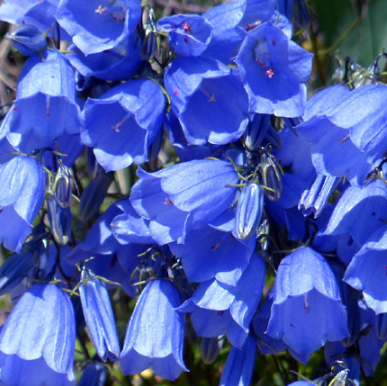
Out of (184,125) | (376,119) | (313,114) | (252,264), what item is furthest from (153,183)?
(376,119)

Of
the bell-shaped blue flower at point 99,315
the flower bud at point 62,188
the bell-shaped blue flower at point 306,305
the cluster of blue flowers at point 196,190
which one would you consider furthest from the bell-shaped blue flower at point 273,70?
the bell-shaped blue flower at point 99,315

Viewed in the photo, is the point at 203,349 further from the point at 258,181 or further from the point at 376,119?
the point at 376,119

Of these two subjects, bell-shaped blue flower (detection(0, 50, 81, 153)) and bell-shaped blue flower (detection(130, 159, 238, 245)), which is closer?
bell-shaped blue flower (detection(130, 159, 238, 245))

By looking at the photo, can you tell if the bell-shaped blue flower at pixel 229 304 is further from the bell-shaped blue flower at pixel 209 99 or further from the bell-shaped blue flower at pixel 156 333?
the bell-shaped blue flower at pixel 209 99

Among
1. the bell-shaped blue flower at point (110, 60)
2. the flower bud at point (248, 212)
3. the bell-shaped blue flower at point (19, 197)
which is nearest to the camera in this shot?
the flower bud at point (248, 212)

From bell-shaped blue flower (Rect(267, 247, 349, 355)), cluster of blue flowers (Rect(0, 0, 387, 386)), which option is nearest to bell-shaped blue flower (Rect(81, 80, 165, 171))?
cluster of blue flowers (Rect(0, 0, 387, 386))

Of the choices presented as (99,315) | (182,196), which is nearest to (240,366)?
(99,315)

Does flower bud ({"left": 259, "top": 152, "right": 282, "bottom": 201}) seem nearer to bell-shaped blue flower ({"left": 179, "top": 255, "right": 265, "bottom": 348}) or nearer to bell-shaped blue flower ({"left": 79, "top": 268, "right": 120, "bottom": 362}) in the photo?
bell-shaped blue flower ({"left": 179, "top": 255, "right": 265, "bottom": 348})
